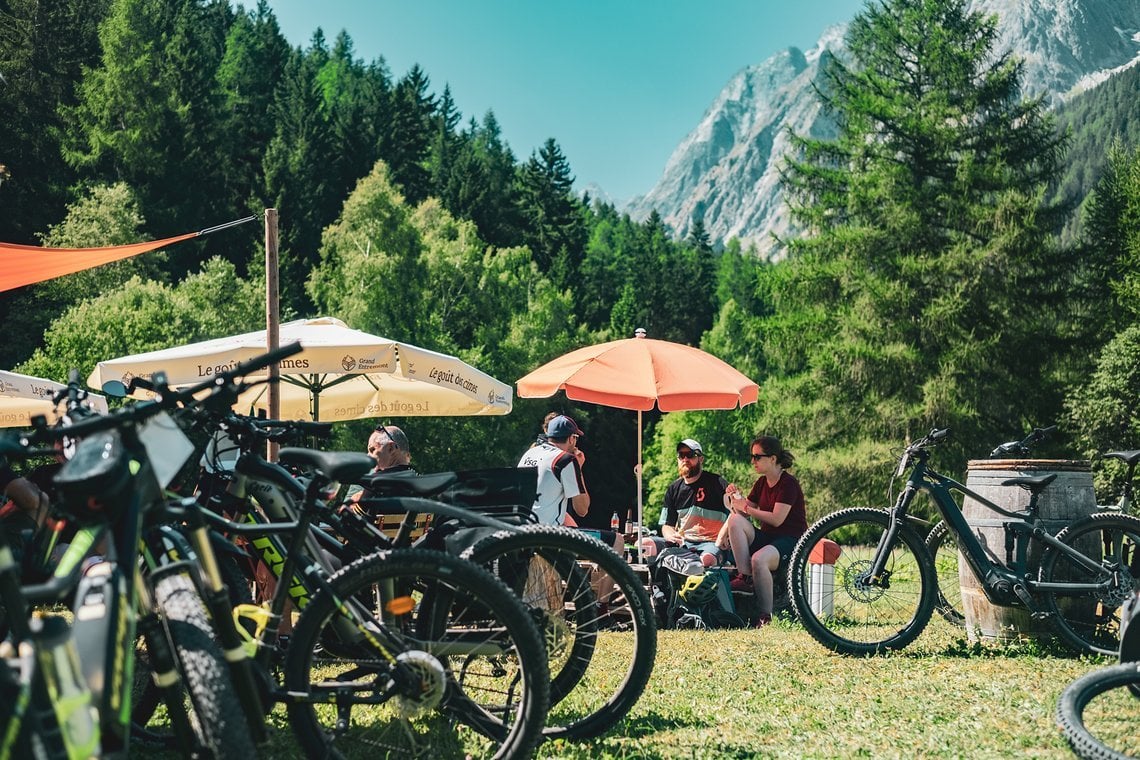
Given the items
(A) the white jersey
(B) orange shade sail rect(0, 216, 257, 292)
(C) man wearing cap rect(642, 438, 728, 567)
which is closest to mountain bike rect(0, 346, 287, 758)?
(A) the white jersey

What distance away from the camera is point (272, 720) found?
4.61 meters

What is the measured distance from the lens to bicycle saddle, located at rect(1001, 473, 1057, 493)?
613 cm

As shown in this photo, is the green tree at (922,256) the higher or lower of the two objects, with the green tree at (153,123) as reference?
lower

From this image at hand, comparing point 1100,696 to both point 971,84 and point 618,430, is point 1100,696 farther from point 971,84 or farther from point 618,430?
point 618,430

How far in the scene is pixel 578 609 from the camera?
3941mm

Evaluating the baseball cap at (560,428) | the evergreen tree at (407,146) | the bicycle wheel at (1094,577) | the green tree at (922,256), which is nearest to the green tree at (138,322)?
the evergreen tree at (407,146)

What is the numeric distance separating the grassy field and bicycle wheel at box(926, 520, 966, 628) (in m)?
0.46

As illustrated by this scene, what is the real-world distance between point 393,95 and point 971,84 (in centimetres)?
3359

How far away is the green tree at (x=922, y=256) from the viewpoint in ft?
104

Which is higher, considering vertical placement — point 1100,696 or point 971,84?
point 971,84

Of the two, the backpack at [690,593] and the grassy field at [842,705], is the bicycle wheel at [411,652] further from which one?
the backpack at [690,593]

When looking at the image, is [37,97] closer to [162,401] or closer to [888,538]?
[888,538]

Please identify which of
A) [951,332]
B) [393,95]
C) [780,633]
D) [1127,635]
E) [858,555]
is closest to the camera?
[1127,635]

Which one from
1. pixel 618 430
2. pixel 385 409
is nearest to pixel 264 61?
pixel 618 430
